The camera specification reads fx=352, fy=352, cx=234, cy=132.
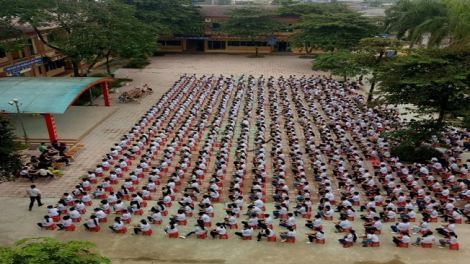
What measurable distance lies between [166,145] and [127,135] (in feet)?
7.52

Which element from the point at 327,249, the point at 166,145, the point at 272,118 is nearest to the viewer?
the point at 327,249

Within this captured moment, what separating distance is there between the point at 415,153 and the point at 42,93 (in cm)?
1861

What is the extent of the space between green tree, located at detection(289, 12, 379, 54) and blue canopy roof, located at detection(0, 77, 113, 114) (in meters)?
22.7

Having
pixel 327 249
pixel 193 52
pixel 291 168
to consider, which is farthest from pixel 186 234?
pixel 193 52

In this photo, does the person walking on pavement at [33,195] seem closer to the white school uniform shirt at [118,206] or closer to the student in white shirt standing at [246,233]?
the white school uniform shirt at [118,206]

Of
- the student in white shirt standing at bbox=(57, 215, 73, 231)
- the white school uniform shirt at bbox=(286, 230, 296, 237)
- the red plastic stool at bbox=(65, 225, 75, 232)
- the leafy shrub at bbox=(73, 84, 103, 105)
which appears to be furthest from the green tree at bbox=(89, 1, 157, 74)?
the white school uniform shirt at bbox=(286, 230, 296, 237)

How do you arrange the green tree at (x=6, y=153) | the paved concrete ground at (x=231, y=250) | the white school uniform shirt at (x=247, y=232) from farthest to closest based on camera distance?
the green tree at (x=6, y=153)
the white school uniform shirt at (x=247, y=232)
the paved concrete ground at (x=231, y=250)

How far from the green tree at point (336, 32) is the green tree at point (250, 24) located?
5.95m

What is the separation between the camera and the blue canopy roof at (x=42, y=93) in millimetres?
16906

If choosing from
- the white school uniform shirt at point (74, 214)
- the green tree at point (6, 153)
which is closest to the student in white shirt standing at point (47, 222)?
the white school uniform shirt at point (74, 214)

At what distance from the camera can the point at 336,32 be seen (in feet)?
116

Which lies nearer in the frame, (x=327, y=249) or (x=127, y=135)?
(x=327, y=249)

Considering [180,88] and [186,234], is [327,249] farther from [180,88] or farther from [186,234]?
[180,88]

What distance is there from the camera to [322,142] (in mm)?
18203
